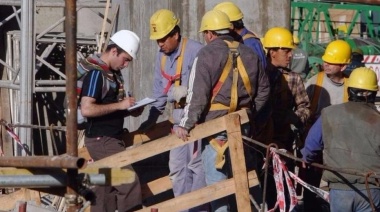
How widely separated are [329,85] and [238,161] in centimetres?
201

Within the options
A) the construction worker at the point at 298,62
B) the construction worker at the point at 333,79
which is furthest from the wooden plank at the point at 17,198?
the construction worker at the point at 298,62

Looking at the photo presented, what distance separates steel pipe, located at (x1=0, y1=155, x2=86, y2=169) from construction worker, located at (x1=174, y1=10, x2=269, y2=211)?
8.30 feet

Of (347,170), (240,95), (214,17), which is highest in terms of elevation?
(214,17)

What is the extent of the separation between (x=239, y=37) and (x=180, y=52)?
0.56 m

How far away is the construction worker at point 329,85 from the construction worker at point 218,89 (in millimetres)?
1274

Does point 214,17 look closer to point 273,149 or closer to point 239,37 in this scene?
point 239,37

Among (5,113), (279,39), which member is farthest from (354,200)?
(5,113)

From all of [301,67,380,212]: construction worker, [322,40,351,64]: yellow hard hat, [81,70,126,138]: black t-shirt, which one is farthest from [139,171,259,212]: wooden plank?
[322,40,351,64]: yellow hard hat

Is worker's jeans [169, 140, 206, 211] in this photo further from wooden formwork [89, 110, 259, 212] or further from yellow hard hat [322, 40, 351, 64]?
yellow hard hat [322, 40, 351, 64]

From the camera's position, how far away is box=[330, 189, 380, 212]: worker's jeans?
7891 mm

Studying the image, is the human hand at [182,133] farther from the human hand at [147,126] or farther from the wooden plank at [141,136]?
the human hand at [147,126]

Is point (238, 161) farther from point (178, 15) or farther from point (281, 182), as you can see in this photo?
point (178, 15)

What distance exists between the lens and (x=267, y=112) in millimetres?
9266

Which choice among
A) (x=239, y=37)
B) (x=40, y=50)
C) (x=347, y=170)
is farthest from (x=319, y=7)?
(x=347, y=170)
